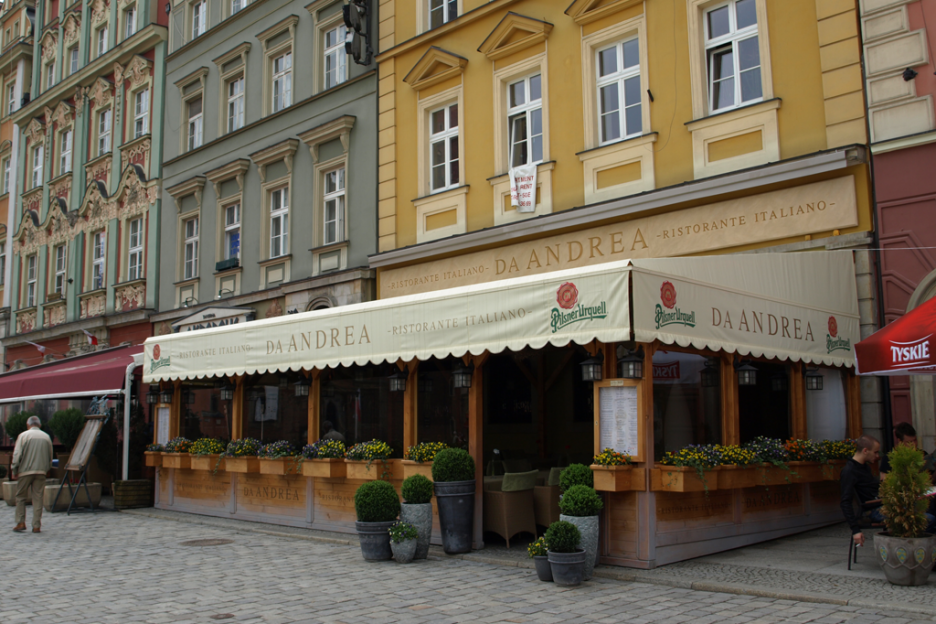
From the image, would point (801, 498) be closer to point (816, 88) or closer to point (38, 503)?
point (816, 88)

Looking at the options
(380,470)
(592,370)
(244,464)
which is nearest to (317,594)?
(380,470)

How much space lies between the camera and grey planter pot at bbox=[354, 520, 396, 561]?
30.7ft

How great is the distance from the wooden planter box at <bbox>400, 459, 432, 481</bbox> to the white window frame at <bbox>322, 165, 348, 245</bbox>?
829cm

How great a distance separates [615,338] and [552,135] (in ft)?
22.6

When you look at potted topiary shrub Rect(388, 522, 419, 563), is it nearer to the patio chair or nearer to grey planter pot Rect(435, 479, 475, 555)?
grey planter pot Rect(435, 479, 475, 555)

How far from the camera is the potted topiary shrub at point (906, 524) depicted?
708 cm

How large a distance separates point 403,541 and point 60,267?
23179mm

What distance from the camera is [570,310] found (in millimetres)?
8438

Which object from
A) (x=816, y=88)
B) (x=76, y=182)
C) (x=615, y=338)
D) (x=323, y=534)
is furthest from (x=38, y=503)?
(x=76, y=182)

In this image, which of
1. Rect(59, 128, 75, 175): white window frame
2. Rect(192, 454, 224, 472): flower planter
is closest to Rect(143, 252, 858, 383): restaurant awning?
Rect(192, 454, 224, 472): flower planter

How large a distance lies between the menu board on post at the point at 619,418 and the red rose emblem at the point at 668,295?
2.82 ft

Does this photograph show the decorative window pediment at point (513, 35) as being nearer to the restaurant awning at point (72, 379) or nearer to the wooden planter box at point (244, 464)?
the wooden planter box at point (244, 464)

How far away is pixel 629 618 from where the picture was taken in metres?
6.45

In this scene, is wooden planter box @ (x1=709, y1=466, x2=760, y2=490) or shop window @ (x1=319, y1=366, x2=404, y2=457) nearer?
wooden planter box @ (x1=709, y1=466, x2=760, y2=490)
